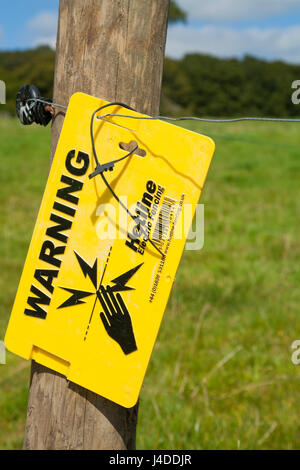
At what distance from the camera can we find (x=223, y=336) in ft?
12.6

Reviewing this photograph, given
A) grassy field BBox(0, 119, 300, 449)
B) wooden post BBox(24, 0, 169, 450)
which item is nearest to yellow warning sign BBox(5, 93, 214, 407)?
wooden post BBox(24, 0, 169, 450)

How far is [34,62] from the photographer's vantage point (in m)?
46.8

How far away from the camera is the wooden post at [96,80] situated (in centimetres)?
134

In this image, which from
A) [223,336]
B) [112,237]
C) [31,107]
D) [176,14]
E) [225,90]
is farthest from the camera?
[225,90]

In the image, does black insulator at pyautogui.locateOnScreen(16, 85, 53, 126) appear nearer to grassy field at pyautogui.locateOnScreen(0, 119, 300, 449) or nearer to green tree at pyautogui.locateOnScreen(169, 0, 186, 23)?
grassy field at pyautogui.locateOnScreen(0, 119, 300, 449)

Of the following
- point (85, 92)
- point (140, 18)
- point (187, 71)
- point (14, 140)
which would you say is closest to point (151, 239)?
point (85, 92)

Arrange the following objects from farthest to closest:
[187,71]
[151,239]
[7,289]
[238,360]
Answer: [187,71], [7,289], [238,360], [151,239]

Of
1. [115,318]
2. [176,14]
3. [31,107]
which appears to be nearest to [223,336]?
[115,318]

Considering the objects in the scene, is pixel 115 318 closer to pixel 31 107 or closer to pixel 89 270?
pixel 89 270

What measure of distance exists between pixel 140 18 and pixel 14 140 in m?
12.8

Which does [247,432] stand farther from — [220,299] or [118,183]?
[220,299]

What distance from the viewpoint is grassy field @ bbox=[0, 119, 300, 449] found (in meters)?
2.66

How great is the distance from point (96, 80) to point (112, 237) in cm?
46

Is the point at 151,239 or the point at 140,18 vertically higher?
the point at 140,18
